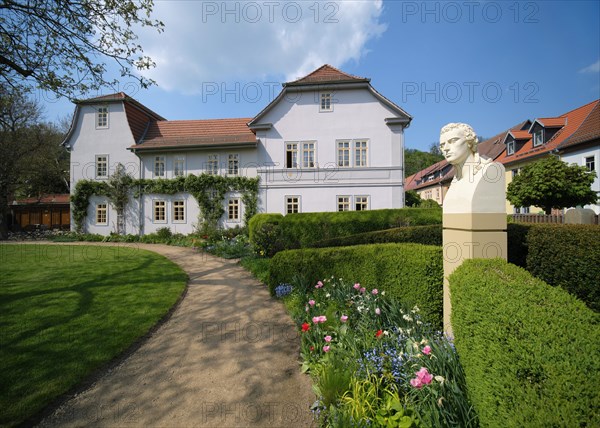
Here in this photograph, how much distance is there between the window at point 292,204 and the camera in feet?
59.8

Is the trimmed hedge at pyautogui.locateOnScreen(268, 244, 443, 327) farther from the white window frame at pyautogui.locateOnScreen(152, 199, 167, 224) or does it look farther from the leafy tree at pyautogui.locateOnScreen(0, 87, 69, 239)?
the leafy tree at pyautogui.locateOnScreen(0, 87, 69, 239)

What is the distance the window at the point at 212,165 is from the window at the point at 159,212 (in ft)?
13.4

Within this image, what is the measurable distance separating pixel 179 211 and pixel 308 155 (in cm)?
1014

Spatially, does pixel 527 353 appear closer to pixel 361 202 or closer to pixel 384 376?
pixel 384 376

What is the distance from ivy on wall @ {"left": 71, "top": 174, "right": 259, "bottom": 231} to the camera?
18.6 metres

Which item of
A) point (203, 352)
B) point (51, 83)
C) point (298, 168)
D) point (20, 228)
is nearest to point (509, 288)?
point (203, 352)

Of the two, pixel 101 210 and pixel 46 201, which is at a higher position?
pixel 46 201

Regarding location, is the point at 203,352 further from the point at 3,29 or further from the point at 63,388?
the point at 3,29

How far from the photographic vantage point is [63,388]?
121 inches

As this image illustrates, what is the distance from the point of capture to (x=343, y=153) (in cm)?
1798

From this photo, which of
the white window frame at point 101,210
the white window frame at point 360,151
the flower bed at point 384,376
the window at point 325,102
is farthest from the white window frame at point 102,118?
the flower bed at point 384,376

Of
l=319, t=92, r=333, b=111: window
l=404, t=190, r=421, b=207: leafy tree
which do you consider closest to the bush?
l=319, t=92, r=333, b=111: window

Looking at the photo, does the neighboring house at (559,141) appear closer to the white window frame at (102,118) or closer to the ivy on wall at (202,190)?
the ivy on wall at (202,190)

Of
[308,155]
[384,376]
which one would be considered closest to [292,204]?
[308,155]
